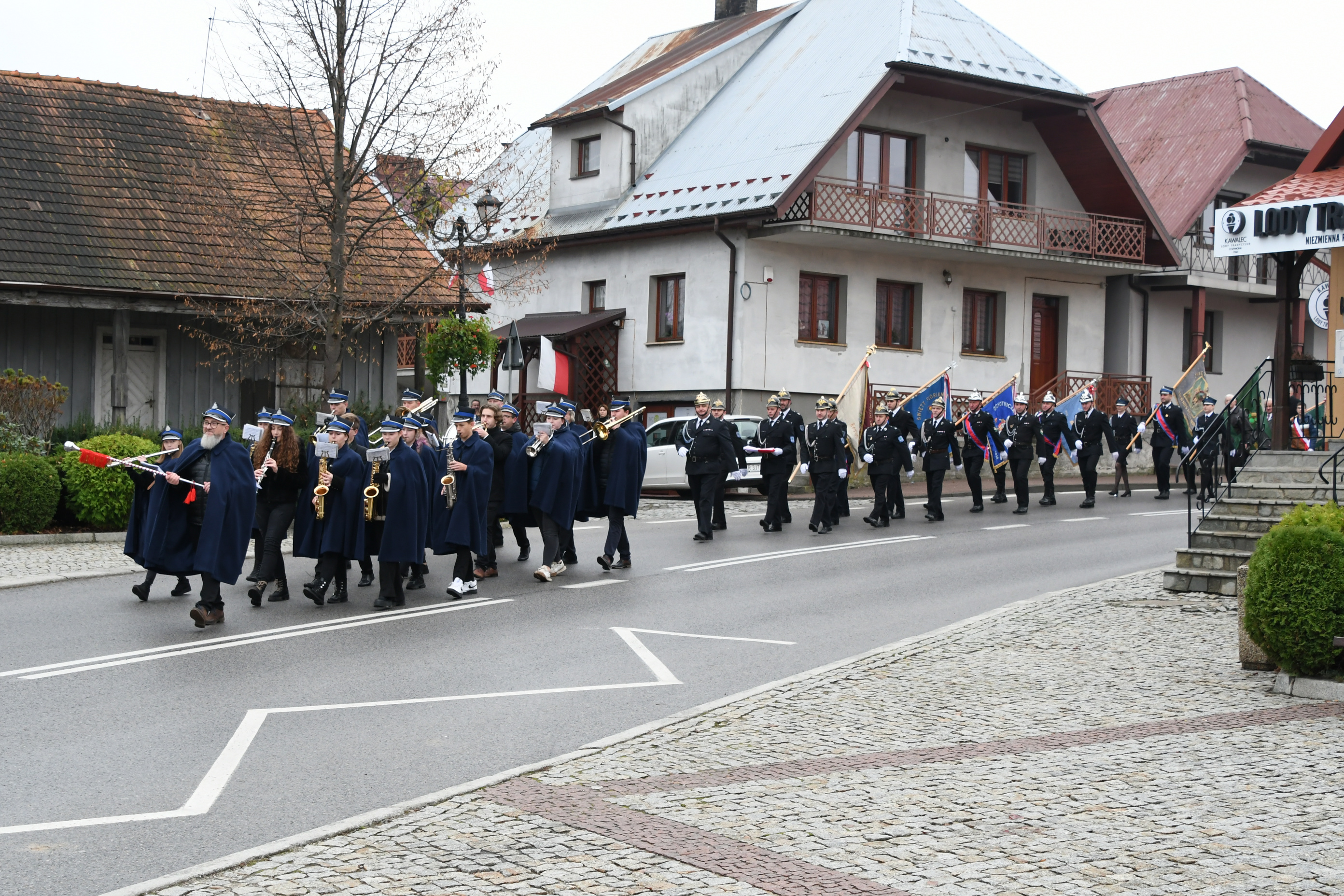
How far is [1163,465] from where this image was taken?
85.8ft

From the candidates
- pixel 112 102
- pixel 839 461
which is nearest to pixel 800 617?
pixel 839 461

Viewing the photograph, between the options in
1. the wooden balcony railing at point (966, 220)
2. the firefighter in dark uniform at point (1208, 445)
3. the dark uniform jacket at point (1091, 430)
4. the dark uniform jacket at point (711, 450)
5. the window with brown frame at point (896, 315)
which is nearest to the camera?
the firefighter in dark uniform at point (1208, 445)

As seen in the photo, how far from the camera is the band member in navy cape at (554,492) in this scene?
1516 cm

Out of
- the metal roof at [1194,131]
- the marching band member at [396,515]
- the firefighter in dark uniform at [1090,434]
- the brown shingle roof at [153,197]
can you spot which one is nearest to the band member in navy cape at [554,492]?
the marching band member at [396,515]

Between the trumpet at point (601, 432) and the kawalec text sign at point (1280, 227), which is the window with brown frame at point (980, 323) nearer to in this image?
the kawalec text sign at point (1280, 227)

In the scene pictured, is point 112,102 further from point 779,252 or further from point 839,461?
point 839,461

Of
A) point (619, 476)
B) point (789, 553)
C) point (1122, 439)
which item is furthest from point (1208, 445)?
point (1122, 439)

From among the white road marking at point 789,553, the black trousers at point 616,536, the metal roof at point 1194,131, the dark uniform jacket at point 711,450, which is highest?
the metal roof at point 1194,131

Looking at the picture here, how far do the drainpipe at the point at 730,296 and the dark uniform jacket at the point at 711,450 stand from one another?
32.6 ft

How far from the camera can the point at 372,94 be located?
22688 millimetres

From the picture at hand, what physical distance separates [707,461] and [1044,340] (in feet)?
57.9

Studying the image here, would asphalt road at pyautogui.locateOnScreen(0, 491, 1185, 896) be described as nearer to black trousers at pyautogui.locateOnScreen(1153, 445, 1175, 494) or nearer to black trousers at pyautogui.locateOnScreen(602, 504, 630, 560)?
black trousers at pyautogui.locateOnScreen(602, 504, 630, 560)

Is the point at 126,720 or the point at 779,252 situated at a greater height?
the point at 779,252

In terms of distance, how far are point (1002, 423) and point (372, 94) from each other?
11620 millimetres
